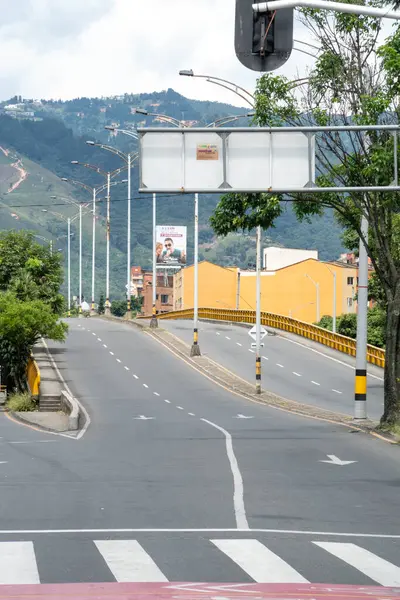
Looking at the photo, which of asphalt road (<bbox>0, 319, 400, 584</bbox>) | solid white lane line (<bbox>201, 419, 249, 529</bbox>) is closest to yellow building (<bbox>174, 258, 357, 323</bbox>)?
asphalt road (<bbox>0, 319, 400, 584</bbox>)

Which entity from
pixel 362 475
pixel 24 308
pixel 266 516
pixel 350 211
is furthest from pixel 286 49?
pixel 24 308

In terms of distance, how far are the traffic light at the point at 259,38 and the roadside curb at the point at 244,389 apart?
1894 cm

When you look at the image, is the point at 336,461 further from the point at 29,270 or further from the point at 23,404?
the point at 29,270

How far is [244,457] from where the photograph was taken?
28.6 metres

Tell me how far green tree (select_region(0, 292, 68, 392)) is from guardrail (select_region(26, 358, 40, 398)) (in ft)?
2.46

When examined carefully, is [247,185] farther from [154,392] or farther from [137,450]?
[154,392]

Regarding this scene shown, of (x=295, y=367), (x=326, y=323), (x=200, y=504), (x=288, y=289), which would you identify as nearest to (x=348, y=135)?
(x=200, y=504)

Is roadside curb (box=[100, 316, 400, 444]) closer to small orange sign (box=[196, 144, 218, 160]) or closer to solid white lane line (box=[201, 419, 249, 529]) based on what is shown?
solid white lane line (box=[201, 419, 249, 529])

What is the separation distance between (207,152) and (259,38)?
9.75m

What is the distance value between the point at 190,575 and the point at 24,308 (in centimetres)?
5732

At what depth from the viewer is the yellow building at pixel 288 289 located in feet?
501

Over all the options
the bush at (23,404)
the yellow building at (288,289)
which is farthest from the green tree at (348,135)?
the yellow building at (288,289)

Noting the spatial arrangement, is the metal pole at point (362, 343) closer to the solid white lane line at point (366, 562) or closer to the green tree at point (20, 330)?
the solid white lane line at point (366, 562)

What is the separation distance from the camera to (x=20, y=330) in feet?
226
